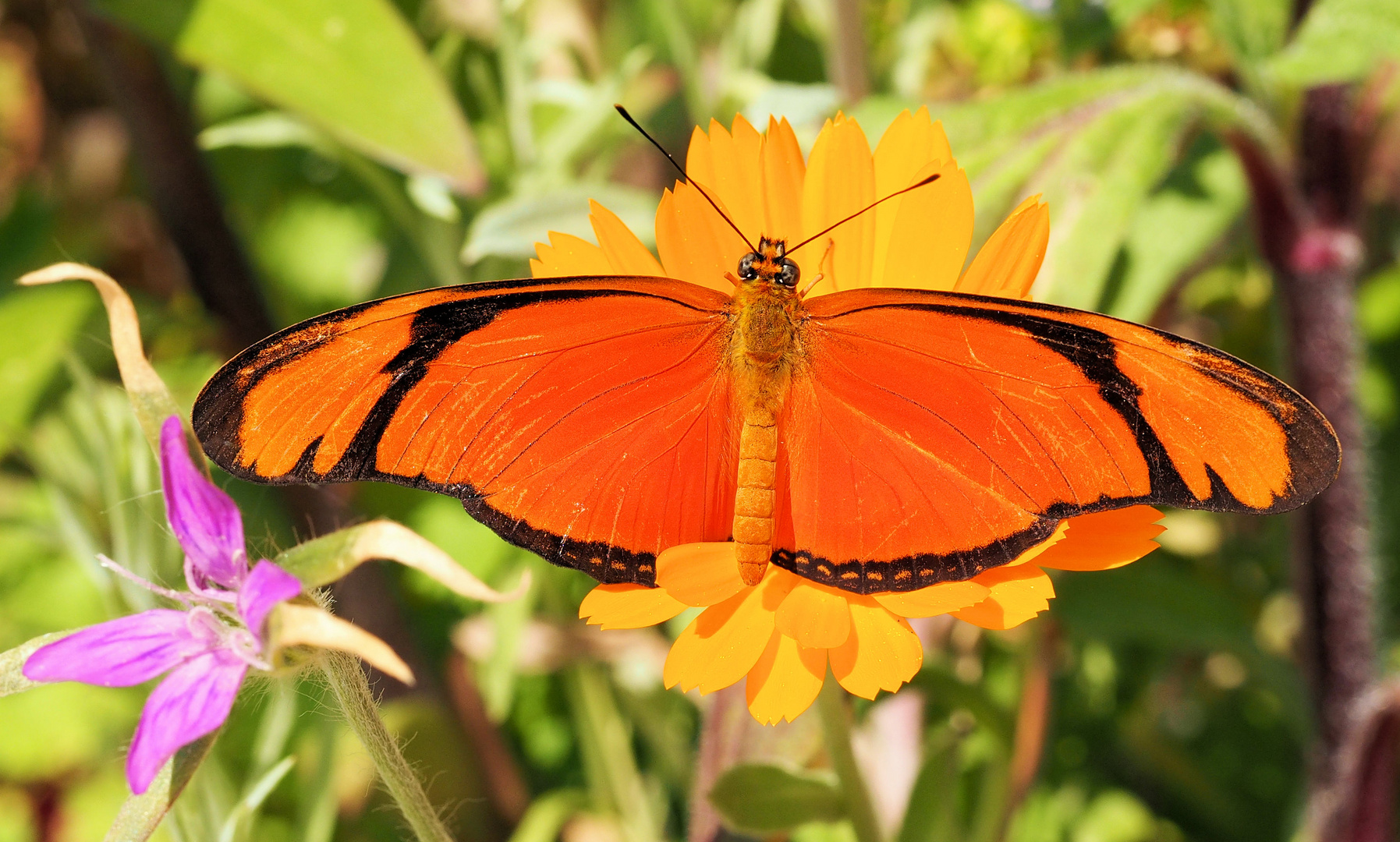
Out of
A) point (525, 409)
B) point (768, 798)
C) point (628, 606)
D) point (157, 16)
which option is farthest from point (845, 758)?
point (157, 16)

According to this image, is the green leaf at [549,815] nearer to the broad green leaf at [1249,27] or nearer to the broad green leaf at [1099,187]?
the broad green leaf at [1099,187]

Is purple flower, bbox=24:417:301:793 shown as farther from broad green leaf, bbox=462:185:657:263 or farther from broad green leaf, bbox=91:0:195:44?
broad green leaf, bbox=91:0:195:44

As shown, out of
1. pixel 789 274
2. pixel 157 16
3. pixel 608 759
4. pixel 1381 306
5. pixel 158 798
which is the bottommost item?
pixel 158 798

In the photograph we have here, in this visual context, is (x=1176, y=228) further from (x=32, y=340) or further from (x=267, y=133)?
(x=32, y=340)

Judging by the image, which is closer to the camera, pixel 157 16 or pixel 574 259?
pixel 574 259

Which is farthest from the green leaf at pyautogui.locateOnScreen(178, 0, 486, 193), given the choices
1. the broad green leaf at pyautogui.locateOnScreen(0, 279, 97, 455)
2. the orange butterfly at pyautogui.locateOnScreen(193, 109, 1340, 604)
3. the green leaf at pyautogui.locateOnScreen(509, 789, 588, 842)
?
the green leaf at pyautogui.locateOnScreen(509, 789, 588, 842)

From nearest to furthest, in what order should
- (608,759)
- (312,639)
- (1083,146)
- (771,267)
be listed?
(312,639) < (771,267) < (1083,146) < (608,759)

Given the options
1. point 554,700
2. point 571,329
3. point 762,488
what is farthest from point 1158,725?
point 571,329

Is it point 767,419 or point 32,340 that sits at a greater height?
point 32,340
